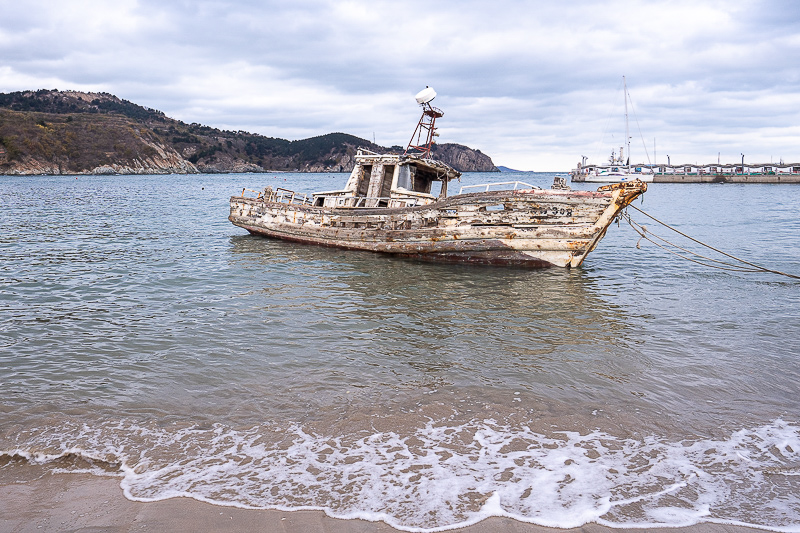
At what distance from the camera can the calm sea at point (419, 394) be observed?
4320 mm

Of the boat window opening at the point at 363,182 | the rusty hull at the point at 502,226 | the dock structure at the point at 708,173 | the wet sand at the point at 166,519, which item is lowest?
the wet sand at the point at 166,519

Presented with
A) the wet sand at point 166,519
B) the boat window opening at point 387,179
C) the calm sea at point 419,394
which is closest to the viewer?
the wet sand at point 166,519

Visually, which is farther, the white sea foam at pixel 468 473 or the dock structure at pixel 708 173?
the dock structure at pixel 708 173

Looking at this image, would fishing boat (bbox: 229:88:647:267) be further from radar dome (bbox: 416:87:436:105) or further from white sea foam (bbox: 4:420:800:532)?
white sea foam (bbox: 4:420:800:532)

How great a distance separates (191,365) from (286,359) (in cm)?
134

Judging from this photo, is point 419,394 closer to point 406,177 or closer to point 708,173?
point 406,177

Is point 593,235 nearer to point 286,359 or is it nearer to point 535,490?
point 286,359

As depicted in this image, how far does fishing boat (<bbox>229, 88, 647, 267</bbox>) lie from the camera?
14.4m

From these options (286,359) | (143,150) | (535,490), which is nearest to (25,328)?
(286,359)

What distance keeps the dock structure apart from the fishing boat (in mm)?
111321

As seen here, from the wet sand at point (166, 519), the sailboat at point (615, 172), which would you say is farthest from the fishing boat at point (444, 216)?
the sailboat at point (615, 172)

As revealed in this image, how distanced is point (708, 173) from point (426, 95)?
125484mm

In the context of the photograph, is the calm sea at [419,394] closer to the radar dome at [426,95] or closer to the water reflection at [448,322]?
the water reflection at [448,322]

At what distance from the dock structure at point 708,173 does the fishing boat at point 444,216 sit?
4383 inches
